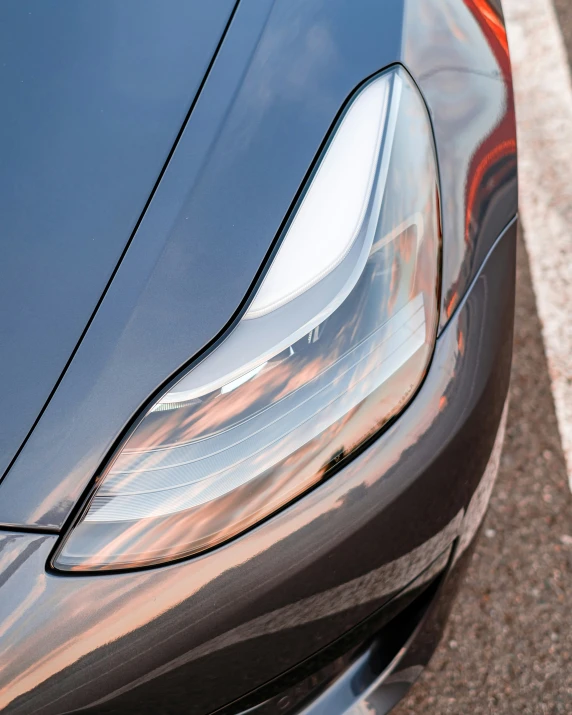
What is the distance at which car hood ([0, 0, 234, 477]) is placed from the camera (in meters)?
1.05

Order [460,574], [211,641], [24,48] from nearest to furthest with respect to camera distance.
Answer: [211,641]
[24,48]
[460,574]

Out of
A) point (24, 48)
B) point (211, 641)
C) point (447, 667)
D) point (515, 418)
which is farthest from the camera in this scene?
point (515, 418)

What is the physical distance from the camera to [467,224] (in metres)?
1.15

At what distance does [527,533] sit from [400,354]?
992mm

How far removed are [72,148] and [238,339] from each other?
42cm

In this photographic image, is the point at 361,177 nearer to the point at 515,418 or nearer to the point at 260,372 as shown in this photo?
the point at 260,372

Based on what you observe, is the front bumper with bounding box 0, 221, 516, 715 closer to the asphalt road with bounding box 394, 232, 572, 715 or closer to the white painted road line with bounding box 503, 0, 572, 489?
the asphalt road with bounding box 394, 232, 572, 715

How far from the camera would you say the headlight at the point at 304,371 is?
3.21 ft

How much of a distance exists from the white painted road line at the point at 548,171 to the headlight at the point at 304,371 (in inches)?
43.3

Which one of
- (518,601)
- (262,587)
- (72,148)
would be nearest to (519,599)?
(518,601)

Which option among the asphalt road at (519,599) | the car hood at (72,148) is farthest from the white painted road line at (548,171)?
the car hood at (72,148)

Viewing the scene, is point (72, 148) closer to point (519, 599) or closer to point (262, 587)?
point (262, 587)

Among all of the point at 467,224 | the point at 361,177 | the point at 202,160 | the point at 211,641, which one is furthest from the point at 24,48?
the point at 211,641

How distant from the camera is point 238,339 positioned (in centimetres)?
103
